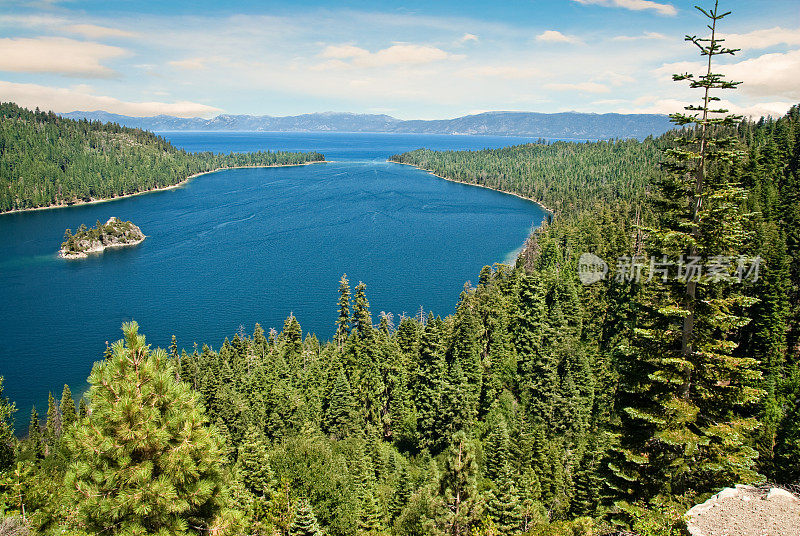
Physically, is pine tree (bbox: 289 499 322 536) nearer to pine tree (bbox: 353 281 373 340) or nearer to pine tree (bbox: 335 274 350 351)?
pine tree (bbox: 353 281 373 340)

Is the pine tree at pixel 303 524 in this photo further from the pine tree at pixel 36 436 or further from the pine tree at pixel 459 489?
the pine tree at pixel 36 436

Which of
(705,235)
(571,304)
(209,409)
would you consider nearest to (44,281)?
(209,409)

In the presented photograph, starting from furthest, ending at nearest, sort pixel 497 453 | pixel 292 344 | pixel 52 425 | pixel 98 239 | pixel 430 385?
pixel 98 239 → pixel 292 344 → pixel 52 425 → pixel 430 385 → pixel 497 453

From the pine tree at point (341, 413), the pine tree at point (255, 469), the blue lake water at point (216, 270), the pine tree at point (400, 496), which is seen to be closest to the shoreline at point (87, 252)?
the blue lake water at point (216, 270)

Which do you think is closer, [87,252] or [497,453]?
[497,453]

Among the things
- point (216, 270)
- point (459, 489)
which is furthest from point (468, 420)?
point (216, 270)

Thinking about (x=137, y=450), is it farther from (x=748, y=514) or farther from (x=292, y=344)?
(x=292, y=344)

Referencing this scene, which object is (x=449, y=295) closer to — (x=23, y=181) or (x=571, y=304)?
(x=571, y=304)

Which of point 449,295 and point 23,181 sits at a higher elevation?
point 23,181
